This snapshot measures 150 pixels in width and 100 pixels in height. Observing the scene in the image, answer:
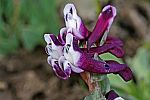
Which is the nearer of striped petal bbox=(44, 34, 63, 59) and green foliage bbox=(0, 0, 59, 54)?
striped petal bbox=(44, 34, 63, 59)

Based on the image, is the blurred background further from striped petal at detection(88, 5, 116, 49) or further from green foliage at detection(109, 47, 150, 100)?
striped petal at detection(88, 5, 116, 49)

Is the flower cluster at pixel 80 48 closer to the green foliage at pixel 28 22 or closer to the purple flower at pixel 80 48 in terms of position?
the purple flower at pixel 80 48

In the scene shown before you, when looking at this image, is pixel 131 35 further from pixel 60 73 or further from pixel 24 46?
pixel 60 73

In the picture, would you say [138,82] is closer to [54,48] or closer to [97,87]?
[97,87]

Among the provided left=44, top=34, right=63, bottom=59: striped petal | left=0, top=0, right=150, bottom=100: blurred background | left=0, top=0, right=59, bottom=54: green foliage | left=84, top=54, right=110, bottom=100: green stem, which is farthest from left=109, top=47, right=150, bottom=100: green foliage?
left=44, top=34, right=63, bottom=59: striped petal

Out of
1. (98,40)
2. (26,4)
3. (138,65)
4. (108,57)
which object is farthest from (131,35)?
(98,40)

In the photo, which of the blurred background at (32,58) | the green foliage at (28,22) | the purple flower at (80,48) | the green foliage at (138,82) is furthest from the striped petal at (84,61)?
the green foliage at (28,22)

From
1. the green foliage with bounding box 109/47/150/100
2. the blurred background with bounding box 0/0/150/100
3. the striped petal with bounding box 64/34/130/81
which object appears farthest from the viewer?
the blurred background with bounding box 0/0/150/100

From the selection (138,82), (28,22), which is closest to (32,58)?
(28,22)
